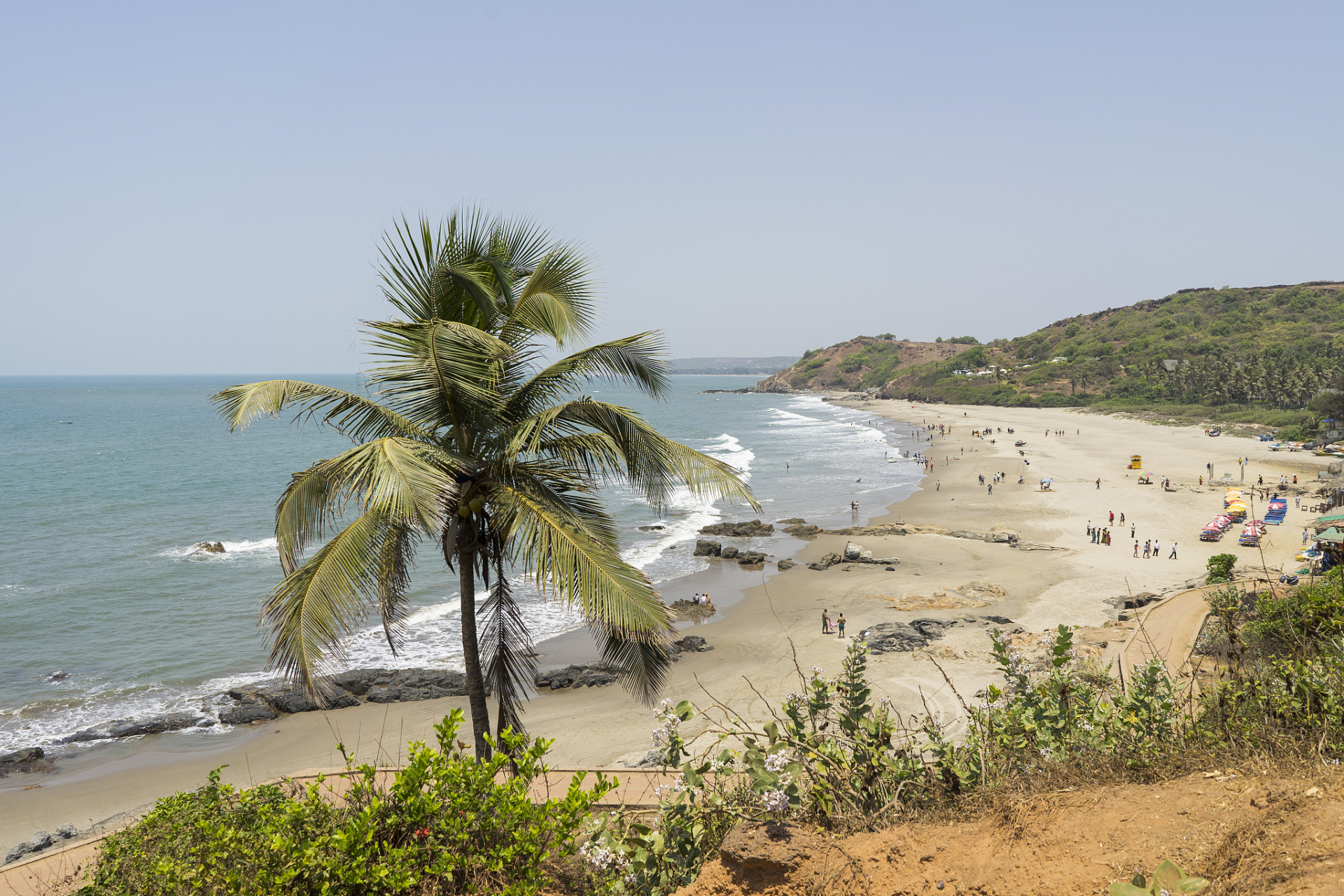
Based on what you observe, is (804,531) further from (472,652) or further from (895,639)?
(472,652)

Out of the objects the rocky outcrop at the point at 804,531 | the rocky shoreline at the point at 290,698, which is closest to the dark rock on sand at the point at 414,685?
the rocky shoreline at the point at 290,698

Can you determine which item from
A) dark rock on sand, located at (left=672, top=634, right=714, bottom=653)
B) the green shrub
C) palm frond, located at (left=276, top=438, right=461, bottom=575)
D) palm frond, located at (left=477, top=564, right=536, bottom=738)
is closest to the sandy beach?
dark rock on sand, located at (left=672, top=634, right=714, bottom=653)

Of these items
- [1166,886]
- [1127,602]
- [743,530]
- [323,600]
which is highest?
[323,600]

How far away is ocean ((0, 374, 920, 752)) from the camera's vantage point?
18719 millimetres

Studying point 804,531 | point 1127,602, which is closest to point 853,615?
point 1127,602

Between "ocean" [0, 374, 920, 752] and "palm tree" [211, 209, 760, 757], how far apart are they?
57 cm

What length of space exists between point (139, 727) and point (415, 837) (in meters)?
16.7

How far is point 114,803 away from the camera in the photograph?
13375mm

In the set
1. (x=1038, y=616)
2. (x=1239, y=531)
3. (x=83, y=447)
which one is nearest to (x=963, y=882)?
(x=1038, y=616)

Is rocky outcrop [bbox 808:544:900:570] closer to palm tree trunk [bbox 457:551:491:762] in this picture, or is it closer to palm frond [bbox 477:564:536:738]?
palm frond [bbox 477:564:536:738]

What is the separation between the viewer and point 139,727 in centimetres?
1617

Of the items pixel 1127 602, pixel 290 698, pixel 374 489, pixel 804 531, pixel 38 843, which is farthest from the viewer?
pixel 804 531

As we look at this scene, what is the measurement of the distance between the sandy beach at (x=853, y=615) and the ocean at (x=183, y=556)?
1.63 m

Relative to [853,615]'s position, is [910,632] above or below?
above
